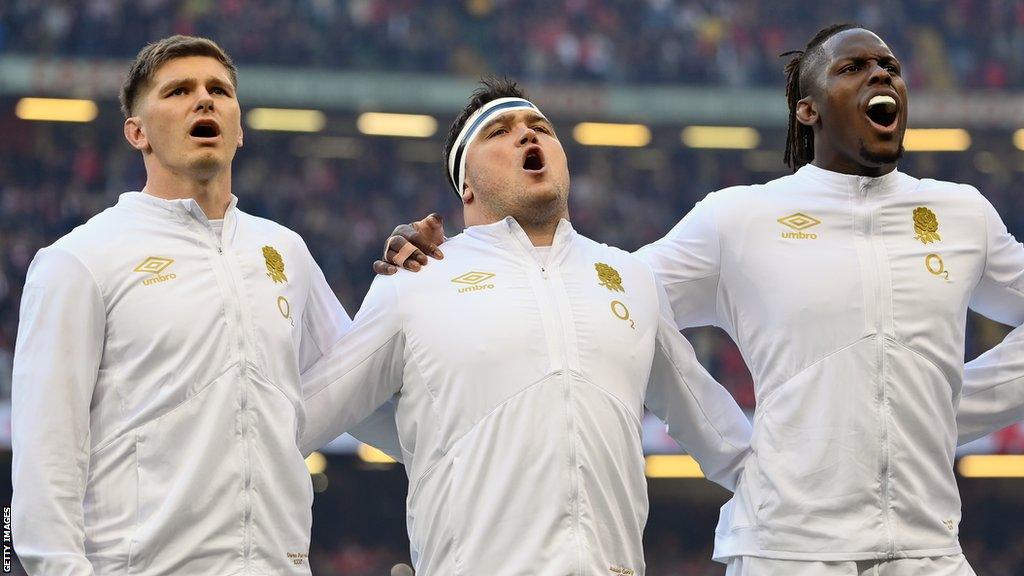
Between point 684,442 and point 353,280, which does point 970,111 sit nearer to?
point 353,280

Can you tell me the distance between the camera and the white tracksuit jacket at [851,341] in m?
4.21

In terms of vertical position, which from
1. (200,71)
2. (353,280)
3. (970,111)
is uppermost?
(200,71)

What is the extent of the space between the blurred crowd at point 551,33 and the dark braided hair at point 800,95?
1972 cm

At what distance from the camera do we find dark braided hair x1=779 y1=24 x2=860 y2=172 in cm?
482

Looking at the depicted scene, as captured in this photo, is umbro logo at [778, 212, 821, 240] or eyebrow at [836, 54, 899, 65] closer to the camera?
umbro logo at [778, 212, 821, 240]

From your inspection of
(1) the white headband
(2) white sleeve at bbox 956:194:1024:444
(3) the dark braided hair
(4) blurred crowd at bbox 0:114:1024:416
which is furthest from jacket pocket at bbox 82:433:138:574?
(4) blurred crowd at bbox 0:114:1024:416

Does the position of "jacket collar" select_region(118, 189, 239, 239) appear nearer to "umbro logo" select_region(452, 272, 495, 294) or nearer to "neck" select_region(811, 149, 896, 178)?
"umbro logo" select_region(452, 272, 495, 294)

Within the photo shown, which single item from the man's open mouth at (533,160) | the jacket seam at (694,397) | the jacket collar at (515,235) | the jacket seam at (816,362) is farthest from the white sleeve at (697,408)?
the man's open mouth at (533,160)

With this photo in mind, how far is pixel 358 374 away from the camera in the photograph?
4281 millimetres

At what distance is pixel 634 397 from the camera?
166 inches

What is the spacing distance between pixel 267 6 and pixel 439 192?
4.77 meters

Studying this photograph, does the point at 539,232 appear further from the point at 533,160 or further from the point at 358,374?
the point at 358,374

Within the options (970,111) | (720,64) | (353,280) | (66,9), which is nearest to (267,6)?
(66,9)

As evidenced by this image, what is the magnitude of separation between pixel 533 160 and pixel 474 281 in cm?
49
